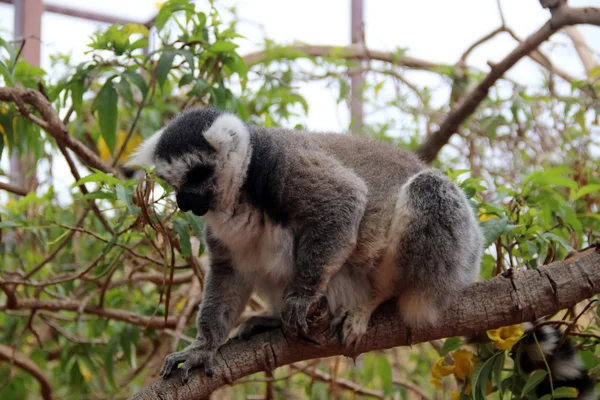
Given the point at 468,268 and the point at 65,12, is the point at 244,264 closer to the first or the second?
the point at 468,268

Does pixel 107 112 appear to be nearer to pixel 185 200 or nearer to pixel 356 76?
pixel 185 200

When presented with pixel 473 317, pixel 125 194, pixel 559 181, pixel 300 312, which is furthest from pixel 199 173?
pixel 559 181

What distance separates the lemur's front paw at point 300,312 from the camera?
2.65 metres

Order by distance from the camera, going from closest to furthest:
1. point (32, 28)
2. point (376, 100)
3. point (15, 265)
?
point (15, 265) → point (376, 100) → point (32, 28)

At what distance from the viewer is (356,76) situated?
21.9 ft

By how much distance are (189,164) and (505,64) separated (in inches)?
92.2

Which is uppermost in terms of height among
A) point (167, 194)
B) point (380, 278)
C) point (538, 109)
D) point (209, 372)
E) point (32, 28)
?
point (32, 28)

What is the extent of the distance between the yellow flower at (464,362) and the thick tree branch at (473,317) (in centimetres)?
22

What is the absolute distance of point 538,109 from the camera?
5.25 metres

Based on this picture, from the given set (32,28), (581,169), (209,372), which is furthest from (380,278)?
(32,28)

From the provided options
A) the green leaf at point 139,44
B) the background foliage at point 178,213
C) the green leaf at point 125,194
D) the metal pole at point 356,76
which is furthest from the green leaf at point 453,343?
the metal pole at point 356,76

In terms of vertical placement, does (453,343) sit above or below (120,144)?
below

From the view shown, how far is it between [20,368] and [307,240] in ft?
8.47

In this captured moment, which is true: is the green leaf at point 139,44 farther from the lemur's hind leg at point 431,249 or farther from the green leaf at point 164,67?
the lemur's hind leg at point 431,249
